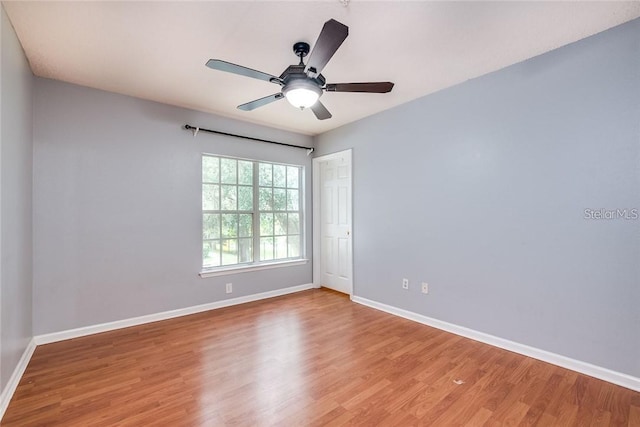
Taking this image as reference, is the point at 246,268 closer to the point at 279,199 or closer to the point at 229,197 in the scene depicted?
the point at 229,197

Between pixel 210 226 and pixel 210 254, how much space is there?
1.20ft

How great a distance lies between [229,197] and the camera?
3.94 m

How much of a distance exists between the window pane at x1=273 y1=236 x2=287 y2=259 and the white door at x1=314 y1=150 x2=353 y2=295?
20.4 inches

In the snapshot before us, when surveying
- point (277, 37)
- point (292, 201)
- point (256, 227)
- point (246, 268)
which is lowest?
point (246, 268)

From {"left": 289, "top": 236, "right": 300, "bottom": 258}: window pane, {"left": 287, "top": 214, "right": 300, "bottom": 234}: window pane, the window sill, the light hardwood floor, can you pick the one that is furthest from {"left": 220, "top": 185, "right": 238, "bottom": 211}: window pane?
the light hardwood floor

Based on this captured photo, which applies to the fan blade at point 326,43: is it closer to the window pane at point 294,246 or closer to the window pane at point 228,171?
the window pane at point 228,171

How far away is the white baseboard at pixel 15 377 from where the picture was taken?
1.79m

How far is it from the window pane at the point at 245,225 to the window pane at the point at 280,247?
18.1 inches

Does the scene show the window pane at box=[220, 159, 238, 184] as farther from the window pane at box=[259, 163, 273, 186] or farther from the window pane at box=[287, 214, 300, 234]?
the window pane at box=[287, 214, 300, 234]

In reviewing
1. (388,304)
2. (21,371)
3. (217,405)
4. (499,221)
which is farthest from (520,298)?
(21,371)

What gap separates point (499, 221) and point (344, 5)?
220cm

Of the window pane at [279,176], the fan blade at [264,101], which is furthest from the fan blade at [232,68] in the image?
the window pane at [279,176]

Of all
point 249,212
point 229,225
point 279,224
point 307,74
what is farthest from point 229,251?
point 307,74

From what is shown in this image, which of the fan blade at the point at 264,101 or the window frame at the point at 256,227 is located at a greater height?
the fan blade at the point at 264,101
